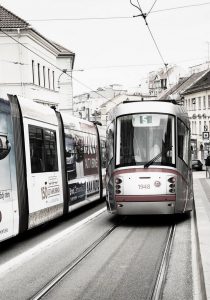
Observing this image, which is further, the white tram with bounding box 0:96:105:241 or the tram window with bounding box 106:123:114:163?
the tram window with bounding box 106:123:114:163

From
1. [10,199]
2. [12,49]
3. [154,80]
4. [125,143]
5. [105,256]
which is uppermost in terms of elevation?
[154,80]

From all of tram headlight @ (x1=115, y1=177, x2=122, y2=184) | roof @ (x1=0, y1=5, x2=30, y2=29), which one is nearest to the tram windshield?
tram headlight @ (x1=115, y1=177, x2=122, y2=184)

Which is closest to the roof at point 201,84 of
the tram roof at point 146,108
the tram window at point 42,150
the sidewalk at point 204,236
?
the sidewalk at point 204,236

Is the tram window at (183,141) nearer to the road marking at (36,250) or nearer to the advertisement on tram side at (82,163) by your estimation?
the advertisement on tram side at (82,163)

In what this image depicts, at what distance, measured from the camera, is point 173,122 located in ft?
42.6

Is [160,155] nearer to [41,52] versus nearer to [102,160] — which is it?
[102,160]

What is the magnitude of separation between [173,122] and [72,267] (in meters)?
5.68

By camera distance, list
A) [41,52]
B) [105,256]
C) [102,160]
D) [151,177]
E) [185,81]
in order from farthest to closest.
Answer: [185,81] < [41,52] < [102,160] < [151,177] < [105,256]

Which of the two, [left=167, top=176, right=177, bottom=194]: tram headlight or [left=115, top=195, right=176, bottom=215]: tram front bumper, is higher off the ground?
[left=167, top=176, right=177, bottom=194]: tram headlight

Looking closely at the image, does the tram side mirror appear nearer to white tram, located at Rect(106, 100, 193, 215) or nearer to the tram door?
the tram door

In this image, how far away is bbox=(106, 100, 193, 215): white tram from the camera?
12.5m

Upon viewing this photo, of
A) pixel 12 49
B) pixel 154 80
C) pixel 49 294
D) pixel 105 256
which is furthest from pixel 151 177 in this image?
pixel 154 80

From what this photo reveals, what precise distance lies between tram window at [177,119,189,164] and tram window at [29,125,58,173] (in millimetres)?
2895

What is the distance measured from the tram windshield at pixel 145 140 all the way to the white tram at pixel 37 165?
153 centimetres
